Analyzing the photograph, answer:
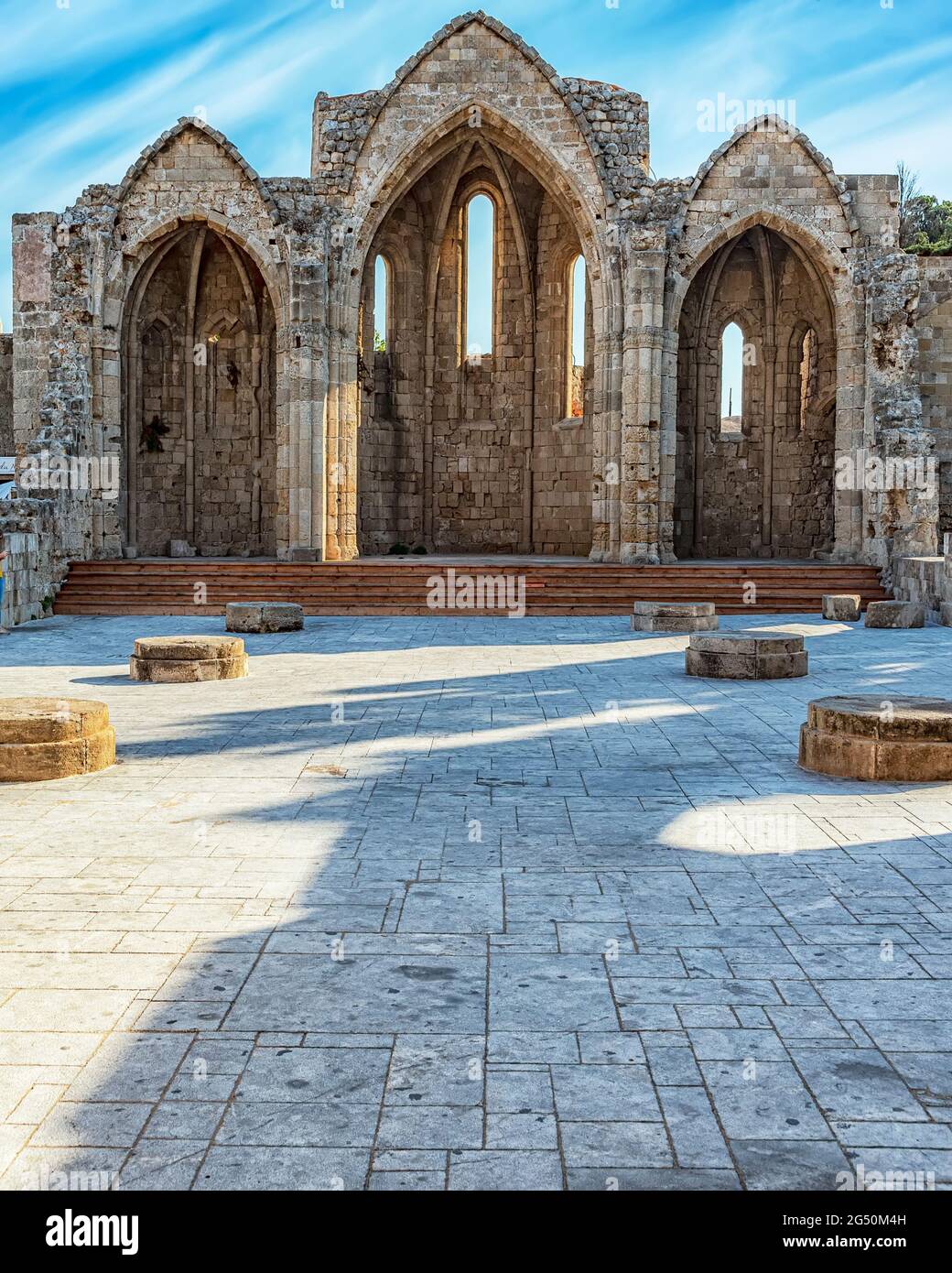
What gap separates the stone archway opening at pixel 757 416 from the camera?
26641mm

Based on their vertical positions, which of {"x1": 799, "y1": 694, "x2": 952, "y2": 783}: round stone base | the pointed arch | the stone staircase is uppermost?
the pointed arch

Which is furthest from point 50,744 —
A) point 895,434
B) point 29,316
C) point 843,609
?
point 29,316

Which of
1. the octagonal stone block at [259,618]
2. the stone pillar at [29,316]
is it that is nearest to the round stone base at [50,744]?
the octagonal stone block at [259,618]

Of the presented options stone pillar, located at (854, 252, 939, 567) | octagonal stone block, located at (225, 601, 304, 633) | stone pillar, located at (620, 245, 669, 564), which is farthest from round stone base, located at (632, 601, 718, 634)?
stone pillar, located at (854, 252, 939, 567)

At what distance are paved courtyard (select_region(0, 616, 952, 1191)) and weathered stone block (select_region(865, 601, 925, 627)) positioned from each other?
8.84 m

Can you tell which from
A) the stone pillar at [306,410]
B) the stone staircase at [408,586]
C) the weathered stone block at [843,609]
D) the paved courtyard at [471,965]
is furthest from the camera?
the stone pillar at [306,410]

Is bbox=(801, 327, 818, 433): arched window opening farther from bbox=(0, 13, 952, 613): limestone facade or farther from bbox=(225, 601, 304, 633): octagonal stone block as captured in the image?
bbox=(225, 601, 304, 633): octagonal stone block

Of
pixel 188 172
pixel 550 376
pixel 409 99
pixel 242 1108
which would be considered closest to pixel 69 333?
pixel 188 172

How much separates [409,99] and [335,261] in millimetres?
3114

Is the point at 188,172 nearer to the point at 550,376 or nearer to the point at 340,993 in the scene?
the point at 550,376

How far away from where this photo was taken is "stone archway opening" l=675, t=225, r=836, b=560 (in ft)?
87.4

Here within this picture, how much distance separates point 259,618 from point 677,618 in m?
5.31

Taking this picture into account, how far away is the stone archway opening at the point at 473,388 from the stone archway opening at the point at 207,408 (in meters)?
2.47

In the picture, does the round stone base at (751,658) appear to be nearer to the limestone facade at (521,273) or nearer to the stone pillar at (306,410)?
the limestone facade at (521,273)
